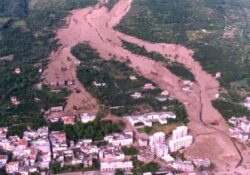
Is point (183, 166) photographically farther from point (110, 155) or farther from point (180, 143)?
point (110, 155)

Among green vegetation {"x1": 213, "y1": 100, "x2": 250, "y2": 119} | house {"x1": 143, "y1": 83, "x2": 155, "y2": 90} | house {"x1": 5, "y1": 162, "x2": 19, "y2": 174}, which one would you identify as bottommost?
house {"x1": 5, "y1": 162, "x2": 19, "y2": 174}

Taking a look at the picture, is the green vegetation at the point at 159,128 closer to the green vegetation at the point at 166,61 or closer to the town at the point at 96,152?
the town at the point at 96,152

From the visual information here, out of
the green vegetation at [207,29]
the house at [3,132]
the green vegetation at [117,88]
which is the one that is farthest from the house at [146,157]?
the green vegetation at [207,29]

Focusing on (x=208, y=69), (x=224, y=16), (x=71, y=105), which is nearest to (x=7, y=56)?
(x=71, y=105)

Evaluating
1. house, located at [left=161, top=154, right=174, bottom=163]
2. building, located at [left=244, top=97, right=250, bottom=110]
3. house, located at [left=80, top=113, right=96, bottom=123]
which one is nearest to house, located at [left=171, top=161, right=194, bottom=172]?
house, located at [left=161, top=154, right=174, bottom=163]

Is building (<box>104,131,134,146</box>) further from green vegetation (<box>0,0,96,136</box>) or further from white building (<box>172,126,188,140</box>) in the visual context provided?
green vegetation (<box>0,0,96,136</box>)
